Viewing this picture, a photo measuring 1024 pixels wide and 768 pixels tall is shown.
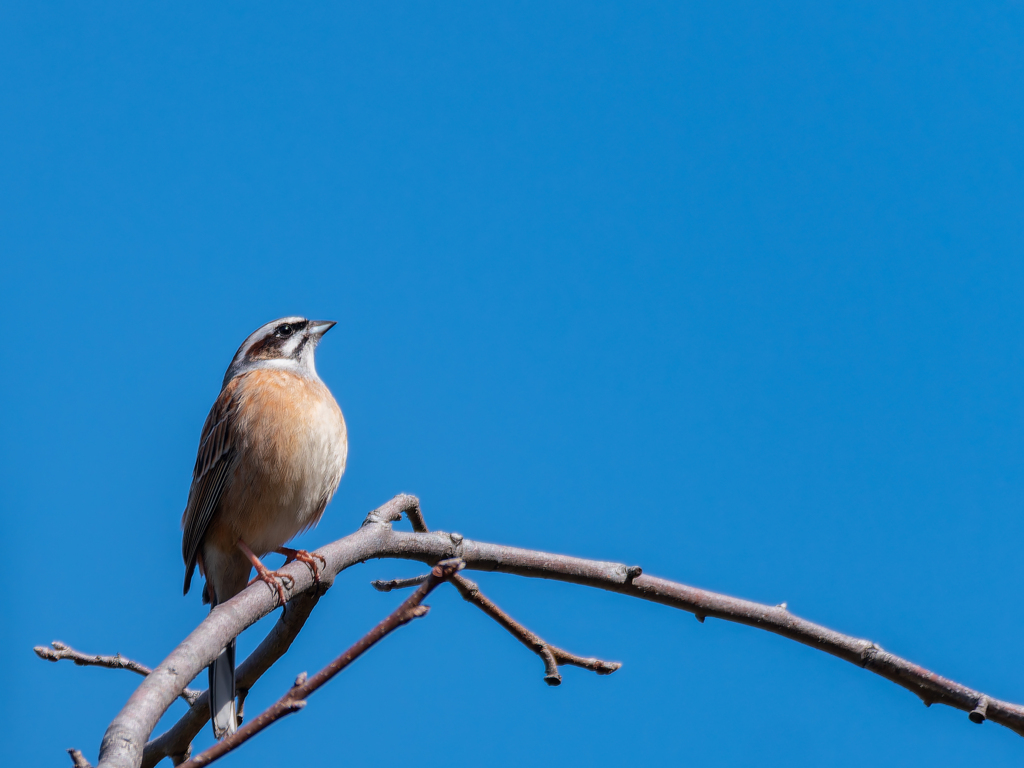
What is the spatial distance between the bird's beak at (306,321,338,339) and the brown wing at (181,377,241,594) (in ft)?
3.09

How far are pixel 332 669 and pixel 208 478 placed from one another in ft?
15.9

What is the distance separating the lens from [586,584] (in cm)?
401

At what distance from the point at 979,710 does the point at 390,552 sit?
245cm

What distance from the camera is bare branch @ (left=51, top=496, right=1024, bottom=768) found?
11.5ft

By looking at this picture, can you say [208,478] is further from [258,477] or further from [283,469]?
[283,469]

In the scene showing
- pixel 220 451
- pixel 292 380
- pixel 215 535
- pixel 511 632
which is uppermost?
pixel 292 380

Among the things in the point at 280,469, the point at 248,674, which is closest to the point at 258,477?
the point at 280,469

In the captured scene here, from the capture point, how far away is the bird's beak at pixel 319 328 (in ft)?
25.6

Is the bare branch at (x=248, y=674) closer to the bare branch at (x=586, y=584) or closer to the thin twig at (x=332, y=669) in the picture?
the bare branch at (x=586, y=584)

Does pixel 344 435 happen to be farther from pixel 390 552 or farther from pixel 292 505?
pixel 390 552

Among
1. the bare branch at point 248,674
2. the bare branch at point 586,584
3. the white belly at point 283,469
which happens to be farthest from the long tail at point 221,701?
the white belly at point 283,469

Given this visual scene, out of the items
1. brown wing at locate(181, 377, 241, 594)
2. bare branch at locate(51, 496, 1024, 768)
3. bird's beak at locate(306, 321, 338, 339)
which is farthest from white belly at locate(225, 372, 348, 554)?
bare branch at locate(51, 496, 1024, 768)

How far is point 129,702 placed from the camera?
261cm

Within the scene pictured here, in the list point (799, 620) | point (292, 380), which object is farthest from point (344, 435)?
point (799, 620)
